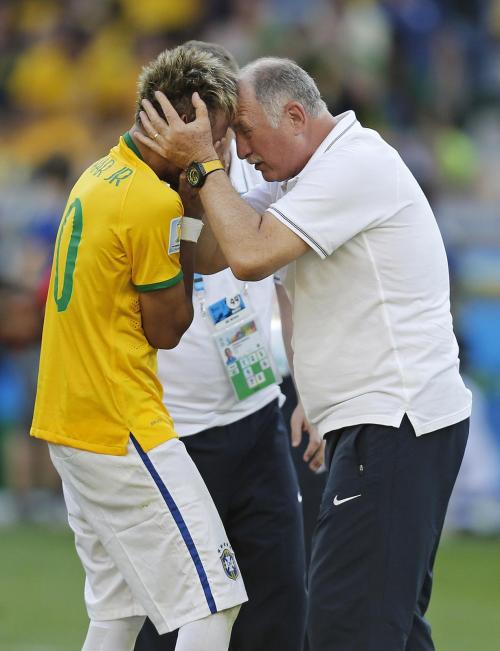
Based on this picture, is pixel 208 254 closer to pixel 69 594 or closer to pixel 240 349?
pixel 240 349

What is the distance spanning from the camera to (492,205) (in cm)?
1112

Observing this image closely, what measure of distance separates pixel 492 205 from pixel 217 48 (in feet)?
23.3

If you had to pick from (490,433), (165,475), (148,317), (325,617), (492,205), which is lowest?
(490,433)

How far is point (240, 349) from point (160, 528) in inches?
39.8

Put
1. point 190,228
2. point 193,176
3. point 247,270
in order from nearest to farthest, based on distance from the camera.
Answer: point 247,270 < point 193,176 < point 190,228

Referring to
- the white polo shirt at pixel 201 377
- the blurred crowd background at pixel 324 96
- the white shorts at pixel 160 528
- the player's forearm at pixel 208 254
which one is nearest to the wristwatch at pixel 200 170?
the player's forearm at pixel 208 254

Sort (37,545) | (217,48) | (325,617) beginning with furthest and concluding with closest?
1. (37,545)
2. (217,48)
3. (325,617)

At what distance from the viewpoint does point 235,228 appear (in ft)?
12.1

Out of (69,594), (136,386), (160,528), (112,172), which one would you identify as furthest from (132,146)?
(69,594)

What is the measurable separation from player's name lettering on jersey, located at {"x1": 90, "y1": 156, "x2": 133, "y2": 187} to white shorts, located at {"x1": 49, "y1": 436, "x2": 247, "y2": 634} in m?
0.77

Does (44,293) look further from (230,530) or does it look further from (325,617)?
(325,617)

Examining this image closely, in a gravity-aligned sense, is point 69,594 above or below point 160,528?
below

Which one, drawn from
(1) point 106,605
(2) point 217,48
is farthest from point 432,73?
(1) point 106,605

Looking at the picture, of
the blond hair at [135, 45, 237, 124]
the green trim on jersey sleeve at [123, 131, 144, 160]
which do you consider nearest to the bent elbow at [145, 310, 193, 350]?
the green trim on jersey sleeve at [123, 131, 144, 160]
